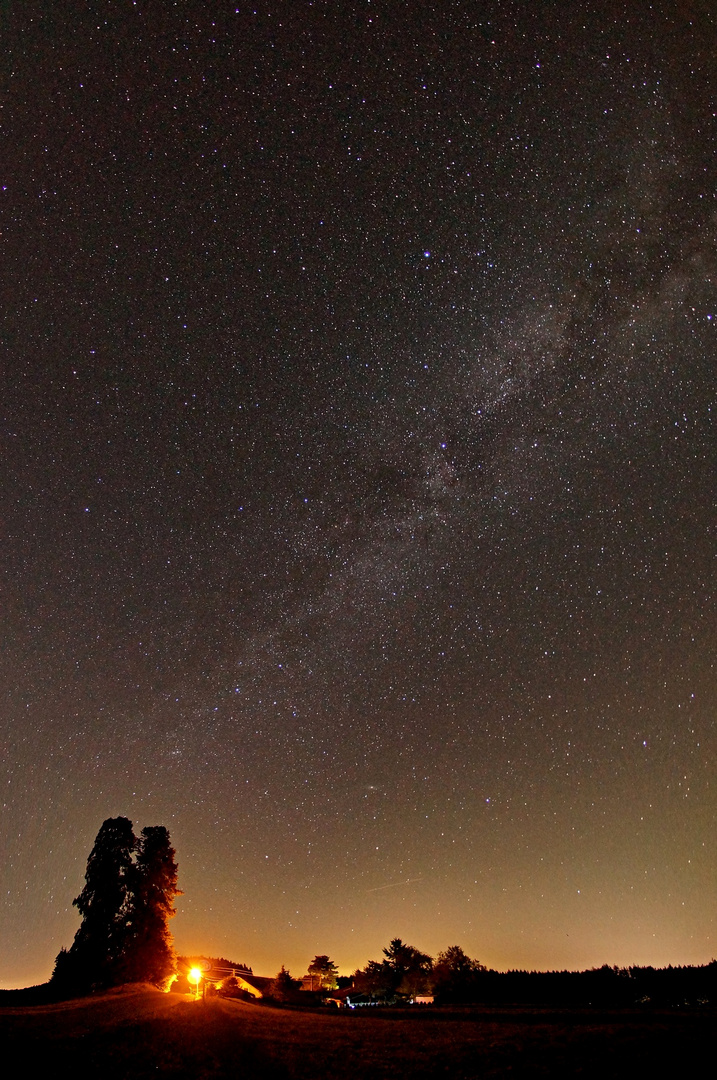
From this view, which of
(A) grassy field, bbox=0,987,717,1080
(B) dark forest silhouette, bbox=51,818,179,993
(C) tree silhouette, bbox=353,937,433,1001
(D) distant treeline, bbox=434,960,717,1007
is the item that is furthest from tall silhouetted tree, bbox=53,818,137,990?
(C) tree silhouette, bbox=353,937,433,1001

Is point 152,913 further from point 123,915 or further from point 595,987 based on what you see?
point 595,987

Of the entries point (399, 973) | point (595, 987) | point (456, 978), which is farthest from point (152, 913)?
point (399, 973)

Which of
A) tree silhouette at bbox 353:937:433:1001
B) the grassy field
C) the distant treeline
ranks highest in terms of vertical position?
the grassy field

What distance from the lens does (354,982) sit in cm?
8956

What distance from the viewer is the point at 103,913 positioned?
3766cm

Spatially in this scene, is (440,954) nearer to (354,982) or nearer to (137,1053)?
(354,982)

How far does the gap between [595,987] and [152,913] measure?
28.2m

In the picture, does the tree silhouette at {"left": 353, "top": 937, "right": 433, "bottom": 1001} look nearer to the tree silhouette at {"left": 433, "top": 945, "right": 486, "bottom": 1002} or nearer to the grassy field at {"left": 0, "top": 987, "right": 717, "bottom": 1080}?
the tree silhouette at {"left": 433, "top": 945, "right": 486, "bottom": 1002}

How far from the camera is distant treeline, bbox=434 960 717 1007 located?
3547 cm

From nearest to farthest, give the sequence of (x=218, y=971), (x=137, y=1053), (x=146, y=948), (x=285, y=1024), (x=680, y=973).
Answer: (x=137, y=1053) < (x=285, y=1024) < (x=146, y=948) < (x=680, y=973) < (x=218, y=971)

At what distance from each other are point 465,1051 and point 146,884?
2976cm

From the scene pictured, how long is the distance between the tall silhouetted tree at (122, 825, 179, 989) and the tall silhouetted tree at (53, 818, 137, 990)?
1.59 ft

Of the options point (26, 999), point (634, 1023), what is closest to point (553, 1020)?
point (634, 1023)

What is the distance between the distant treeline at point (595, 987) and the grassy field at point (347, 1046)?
17.4 meters
